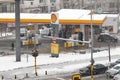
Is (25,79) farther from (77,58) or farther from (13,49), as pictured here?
(13,49)

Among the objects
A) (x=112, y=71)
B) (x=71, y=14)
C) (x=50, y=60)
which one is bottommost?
(x=50, y=60)

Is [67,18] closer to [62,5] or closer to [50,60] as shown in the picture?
[50,60]

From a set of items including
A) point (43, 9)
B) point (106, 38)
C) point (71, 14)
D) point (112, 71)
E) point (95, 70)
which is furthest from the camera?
point (43, 9)

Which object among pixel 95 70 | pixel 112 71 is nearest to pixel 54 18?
pixel 95 70

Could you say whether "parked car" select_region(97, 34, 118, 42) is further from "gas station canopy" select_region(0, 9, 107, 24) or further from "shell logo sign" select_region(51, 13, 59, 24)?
"shell logo sign" select_region(51, 13, 59, 24)

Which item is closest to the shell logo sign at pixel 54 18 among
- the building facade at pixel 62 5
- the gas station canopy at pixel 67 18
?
the gas station canopy at pixel 67 18

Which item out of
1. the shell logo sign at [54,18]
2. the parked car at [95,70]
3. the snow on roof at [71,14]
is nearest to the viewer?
the parked car at [95,70]

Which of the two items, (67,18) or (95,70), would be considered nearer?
(95,70)

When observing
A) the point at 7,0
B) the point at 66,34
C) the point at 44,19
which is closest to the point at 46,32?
the point at 66,34

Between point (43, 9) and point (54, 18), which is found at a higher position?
point (43, 9)

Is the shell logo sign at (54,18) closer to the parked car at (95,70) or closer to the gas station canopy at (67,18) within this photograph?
the gas station canopy at (67,18)

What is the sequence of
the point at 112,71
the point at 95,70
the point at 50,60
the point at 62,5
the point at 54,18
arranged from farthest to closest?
the point at 62,5
the point at 54,18
the point at 50,60
the point at 95,70
the point at 112,71

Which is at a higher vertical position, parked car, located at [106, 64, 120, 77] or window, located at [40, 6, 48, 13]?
window, located at [40, 6, 48, 13]

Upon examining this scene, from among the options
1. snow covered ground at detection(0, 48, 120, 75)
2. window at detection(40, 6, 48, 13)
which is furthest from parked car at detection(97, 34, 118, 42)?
window at detection(40, 6, 48, 13)
